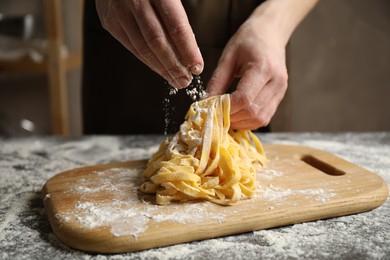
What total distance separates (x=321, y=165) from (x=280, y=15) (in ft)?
1.84

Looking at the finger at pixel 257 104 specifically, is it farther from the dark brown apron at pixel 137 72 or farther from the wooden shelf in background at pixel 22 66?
the wooden shelf in background at pixel 22 66

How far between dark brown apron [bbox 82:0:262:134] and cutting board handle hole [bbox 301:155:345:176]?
54cm

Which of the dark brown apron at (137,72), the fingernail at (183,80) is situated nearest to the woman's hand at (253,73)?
the fingernail at (183,80)

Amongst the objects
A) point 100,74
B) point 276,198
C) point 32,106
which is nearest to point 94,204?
point 276,198

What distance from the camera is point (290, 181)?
4.42ft

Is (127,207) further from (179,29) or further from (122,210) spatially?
(179,29)

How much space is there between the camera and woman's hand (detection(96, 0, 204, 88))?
3.76 ft

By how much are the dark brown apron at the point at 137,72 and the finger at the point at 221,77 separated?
1.26ft

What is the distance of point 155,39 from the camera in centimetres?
116

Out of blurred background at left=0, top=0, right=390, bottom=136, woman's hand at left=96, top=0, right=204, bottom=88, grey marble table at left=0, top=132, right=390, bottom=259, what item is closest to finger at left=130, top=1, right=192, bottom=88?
woman's hand at left=96, top=0, right=204, bottom=88

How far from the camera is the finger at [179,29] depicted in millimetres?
1140

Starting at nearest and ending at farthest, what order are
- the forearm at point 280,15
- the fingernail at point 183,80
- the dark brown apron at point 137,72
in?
the fingernail at point 183,80, the forearm at point 280,15, the dark brown apron at point 137,72

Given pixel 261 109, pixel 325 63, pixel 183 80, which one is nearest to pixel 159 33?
pixel 183 80

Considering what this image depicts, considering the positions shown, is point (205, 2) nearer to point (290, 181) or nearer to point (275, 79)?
point (275, 79)
